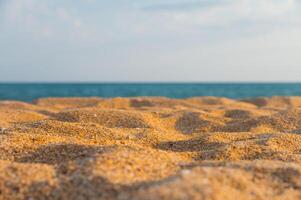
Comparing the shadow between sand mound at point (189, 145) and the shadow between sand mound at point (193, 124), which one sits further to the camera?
the shadow between sand mound at point (193, 124)

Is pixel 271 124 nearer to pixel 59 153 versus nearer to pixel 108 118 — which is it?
pixel 108 118

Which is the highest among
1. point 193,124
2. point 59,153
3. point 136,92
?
point 59,153

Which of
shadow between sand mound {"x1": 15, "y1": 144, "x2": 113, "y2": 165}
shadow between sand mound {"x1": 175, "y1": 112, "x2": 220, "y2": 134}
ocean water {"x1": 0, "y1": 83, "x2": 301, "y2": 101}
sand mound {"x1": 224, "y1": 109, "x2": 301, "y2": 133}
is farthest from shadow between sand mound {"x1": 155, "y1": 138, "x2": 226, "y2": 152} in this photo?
ocean water {"x1": 0, "y1": 83, "x2": 301, "y2": 101}

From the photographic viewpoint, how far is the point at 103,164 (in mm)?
3529

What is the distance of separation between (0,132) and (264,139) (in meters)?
3.02

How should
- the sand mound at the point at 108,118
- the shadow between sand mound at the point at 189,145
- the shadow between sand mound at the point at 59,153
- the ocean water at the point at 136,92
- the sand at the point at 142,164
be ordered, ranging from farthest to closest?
the ocean water at the point at 136,92 → the sand mound at the point at 108,118 → the shadow between sand mound at the point at 189,145 → the shadow between sand mound at the point at 59,153 → the sand at the point at 142,164

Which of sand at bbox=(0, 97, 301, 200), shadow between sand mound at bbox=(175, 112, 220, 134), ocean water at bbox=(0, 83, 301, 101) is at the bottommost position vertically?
ocean water at bbox=(0, 83, 301, 101)

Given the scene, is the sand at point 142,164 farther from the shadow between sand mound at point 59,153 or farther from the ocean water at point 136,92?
the ocean water at point 136,92

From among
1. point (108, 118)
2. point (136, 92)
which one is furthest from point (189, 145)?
point (136, 92)

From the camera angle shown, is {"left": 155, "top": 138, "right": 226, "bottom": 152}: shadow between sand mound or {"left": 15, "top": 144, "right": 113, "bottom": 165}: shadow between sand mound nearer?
{"left": 15, "top": 144, "right": 113, "bottom": 165}: shadow between sand mound

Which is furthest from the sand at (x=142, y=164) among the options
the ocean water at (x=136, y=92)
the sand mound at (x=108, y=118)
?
the ocean water at (x=136, y=92)

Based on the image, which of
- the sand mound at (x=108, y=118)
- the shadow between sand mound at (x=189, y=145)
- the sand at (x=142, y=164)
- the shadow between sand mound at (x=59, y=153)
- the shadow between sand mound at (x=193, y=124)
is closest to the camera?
the sand at (x=142, y=164)

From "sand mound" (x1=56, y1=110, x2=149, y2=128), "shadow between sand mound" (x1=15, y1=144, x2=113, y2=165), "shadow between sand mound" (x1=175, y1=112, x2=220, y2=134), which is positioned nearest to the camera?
"shadow between sand mound" (x1=15, y1=144, x2=113, y2=165)

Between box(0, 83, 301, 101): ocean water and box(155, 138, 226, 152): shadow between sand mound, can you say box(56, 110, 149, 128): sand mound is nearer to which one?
box(155, 138, 226, 152): shadow between sand mound
